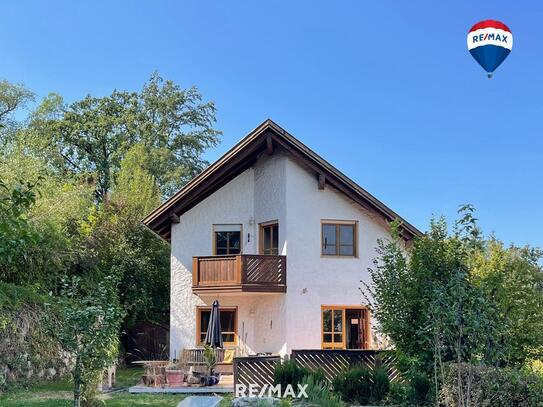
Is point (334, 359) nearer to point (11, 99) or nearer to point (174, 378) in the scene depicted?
point (174, 378)

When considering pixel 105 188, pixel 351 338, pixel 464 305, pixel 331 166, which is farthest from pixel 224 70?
pixel 105 188

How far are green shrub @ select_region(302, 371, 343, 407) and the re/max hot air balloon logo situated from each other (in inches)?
289

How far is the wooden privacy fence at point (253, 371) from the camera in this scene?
1398 centimetres

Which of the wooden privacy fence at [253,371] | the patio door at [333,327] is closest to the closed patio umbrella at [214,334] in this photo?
the wooden privacy fence at [253,371]

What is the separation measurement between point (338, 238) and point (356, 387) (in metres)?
8.63

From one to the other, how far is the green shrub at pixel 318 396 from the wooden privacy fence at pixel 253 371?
193cm

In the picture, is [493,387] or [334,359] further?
[334,359]

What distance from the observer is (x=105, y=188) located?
124 ft

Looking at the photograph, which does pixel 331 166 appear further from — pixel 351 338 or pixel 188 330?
pixel 188 330

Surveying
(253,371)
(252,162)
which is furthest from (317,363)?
(252,162)

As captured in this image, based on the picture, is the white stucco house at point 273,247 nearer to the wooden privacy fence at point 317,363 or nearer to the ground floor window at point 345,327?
the ground floor window at point 345,327

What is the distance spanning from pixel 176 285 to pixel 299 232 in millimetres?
4782

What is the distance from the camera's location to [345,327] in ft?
66.7

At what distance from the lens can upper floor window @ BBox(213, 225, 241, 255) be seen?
21844 mm
